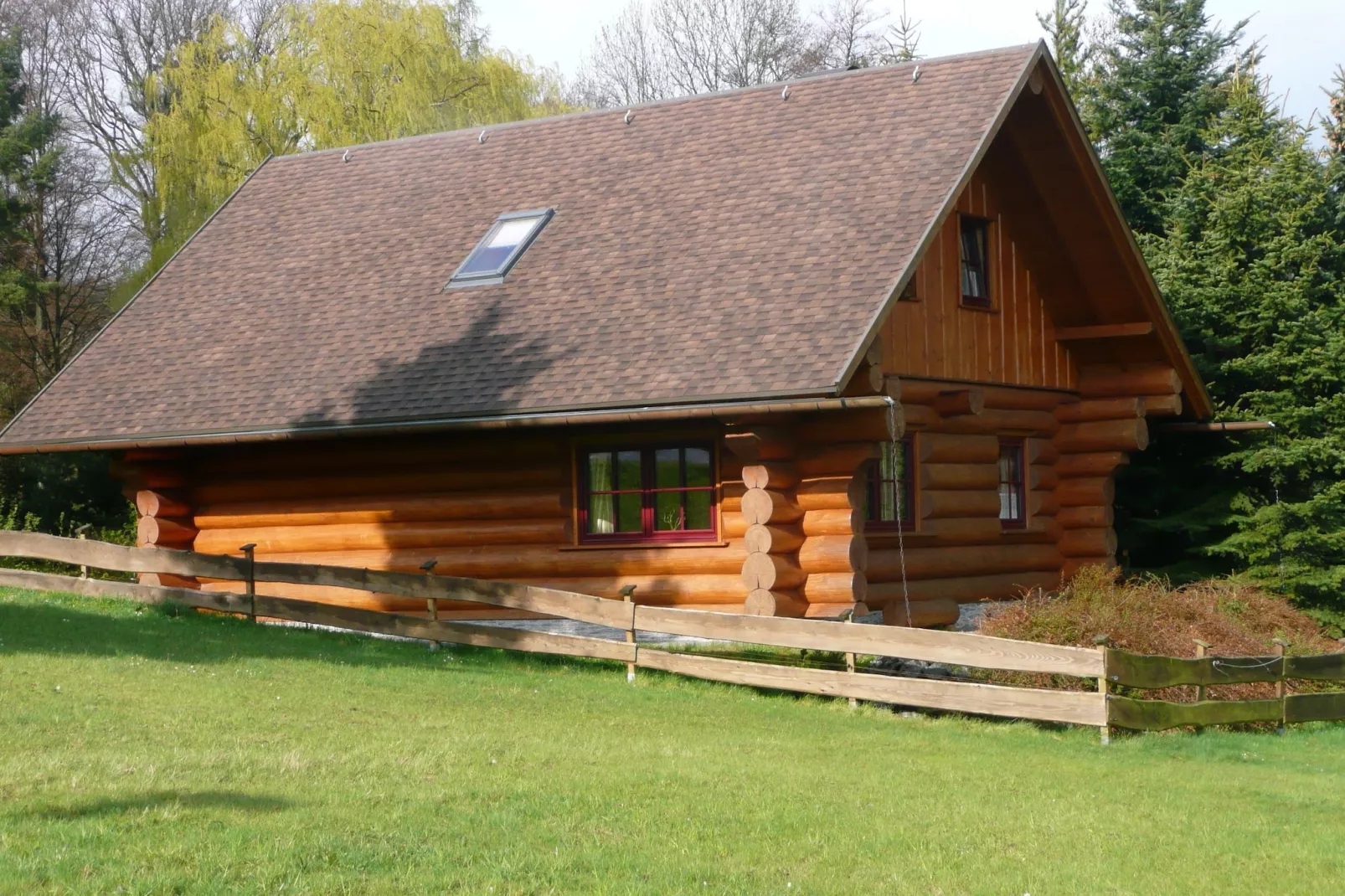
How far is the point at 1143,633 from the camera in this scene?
52.2 ft

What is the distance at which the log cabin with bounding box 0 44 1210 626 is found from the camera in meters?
16.6

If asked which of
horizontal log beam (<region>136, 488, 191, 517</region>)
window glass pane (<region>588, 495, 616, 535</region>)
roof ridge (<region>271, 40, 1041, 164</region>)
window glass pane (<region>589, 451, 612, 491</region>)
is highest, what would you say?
roof ridge (<region>271, 40, 1041, 164</region>)

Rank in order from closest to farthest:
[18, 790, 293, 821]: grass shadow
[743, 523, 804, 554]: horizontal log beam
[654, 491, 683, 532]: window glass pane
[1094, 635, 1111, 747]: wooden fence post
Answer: [18, 790, 293, 821]: grass shadow < [1094, 635, 1111, 747]: wooden fence post < [743, 523, 804, 554]: horizontal log beam < [654, 491, 683, 532]: window glass pane

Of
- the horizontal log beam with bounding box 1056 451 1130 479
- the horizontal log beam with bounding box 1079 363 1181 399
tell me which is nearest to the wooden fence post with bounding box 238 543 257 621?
the horizontal log beam with bounding box 1056 451 1130 479

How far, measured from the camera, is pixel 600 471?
719 inches

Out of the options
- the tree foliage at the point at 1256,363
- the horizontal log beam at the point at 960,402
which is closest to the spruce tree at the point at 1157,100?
the tree foliage at the point at 1256,363

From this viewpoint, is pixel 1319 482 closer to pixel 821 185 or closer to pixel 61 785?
pixel 821 185

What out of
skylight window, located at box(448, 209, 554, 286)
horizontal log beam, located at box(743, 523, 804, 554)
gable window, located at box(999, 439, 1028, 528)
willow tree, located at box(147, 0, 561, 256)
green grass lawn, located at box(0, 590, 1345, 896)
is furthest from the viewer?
willow tree, located at box(147, 0, 561, 256)

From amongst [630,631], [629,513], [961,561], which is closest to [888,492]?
[961,561]

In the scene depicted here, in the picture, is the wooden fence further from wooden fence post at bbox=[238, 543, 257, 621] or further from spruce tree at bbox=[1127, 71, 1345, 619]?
spruce tree at bbox=[1127, 71, 1345, 619]

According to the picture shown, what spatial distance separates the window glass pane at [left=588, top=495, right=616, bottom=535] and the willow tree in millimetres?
18198

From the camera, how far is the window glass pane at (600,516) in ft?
59.8

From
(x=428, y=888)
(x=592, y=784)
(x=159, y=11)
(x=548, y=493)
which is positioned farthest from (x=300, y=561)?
(x=159, y=11)

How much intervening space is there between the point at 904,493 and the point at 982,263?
3.43 meters
